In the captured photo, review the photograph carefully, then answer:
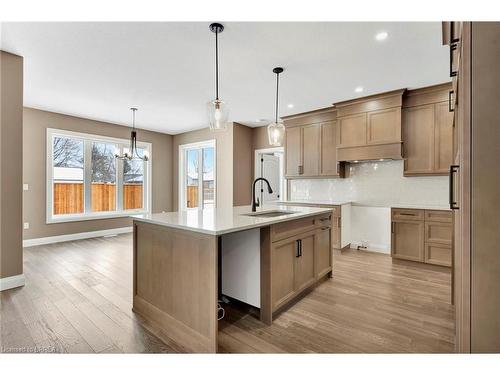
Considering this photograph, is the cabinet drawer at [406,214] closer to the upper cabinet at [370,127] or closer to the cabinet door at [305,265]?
the upper cabinet at [370,127]

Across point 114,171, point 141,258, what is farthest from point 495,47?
point 114,171

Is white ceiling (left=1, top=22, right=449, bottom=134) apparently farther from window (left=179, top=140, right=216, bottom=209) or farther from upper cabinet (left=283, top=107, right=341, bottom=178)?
window (left=179, top=140, right=216, bottom=209)

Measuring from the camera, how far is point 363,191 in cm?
461

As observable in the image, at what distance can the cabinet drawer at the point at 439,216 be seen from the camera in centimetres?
326

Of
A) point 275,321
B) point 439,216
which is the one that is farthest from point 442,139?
point 275,321

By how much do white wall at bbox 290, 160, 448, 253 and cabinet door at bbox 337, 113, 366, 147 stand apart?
2.07ft

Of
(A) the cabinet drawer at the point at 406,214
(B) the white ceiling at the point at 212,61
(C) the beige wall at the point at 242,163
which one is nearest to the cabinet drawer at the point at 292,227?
(A) the cabinet drawer at the point at 406,214

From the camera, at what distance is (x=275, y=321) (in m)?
2.10

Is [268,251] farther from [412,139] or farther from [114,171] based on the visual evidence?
[114,171]

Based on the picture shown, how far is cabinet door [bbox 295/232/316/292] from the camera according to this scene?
2.41m

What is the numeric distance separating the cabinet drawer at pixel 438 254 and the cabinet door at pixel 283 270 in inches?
88.2

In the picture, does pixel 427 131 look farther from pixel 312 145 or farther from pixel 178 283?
pixel 178 283

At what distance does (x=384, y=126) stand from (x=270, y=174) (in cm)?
314
